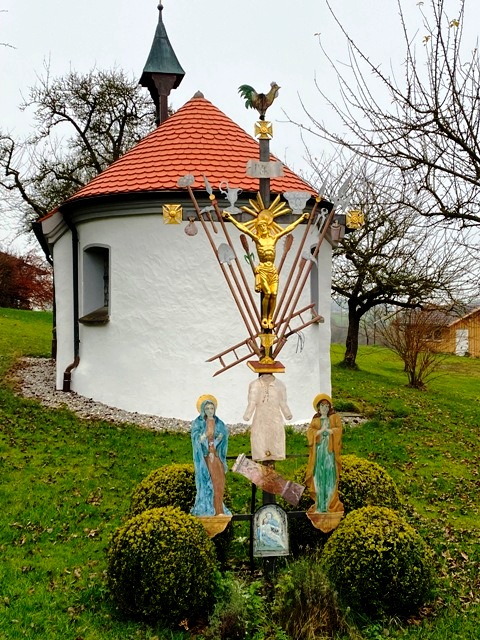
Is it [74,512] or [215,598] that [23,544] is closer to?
[74,512]

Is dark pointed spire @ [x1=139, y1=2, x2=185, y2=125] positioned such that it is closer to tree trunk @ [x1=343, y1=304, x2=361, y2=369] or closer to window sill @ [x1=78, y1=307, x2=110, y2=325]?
window sill @ [x1=78, y1=307, x2=110, y2=325]

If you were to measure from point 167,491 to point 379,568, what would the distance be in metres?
1.85

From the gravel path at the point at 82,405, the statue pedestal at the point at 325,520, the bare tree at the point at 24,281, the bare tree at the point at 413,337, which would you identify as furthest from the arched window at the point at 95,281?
the bare tree at the point at 24,281

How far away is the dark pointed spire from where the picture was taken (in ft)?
52.9

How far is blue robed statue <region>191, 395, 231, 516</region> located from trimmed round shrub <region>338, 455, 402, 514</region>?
1.24 m

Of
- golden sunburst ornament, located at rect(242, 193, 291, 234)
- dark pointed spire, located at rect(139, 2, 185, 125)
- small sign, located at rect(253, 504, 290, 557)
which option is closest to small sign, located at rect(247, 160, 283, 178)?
golden sunburst ornament, located at rect(242, 193, 291, 234)

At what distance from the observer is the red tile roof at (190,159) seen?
35.4ft

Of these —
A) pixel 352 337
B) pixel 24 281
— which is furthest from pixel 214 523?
pixel 24 281

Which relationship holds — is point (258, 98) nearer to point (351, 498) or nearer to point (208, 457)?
point (208, 457)

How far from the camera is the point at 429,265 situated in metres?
18.4

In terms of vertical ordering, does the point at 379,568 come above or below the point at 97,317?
below

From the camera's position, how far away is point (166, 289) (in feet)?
35.1

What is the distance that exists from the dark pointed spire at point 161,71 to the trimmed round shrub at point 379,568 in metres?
13.1

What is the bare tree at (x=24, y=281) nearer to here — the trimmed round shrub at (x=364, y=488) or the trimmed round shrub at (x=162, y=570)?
the trimmed round shrub at (x=364, y=488)
